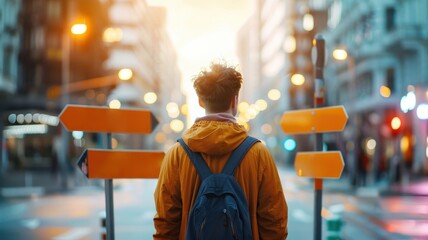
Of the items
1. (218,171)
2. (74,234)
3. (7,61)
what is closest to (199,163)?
(218,171)

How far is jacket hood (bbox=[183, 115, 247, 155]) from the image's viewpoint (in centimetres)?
385

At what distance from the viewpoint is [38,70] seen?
5575cm

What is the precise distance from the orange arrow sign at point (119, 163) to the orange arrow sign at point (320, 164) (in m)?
1.83

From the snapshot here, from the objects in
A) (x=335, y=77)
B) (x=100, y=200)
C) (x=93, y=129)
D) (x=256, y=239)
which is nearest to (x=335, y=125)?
(x=93, y=129)

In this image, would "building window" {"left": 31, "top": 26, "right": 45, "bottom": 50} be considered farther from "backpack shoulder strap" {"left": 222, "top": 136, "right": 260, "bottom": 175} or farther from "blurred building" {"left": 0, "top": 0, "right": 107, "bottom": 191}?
"backpack shoulder strap" {"left": 222, "top": 136, "right": 260, "bottom": 175}

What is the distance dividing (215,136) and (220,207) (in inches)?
17.7

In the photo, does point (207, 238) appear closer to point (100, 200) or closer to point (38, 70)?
point (100, 200)

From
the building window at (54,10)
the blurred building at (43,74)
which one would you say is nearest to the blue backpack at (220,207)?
the blurred building at (43,74)

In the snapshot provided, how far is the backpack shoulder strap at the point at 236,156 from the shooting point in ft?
12.7

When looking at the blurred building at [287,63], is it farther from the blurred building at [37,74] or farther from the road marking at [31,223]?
the road marking at [31,223]

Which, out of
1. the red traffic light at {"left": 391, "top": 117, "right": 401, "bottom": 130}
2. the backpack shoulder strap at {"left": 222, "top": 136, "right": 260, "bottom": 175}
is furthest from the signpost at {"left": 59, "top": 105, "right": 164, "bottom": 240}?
the red traffic light at {"left": 391, "top": 117, "right": 401, "bottom": 130}

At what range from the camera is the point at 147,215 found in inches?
754

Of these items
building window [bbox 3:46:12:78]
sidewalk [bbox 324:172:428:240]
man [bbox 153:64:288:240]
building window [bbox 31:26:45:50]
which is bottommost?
sidewalk [bbox 324:172:428:240]

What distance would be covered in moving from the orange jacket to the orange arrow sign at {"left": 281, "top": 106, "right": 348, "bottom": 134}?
3069 mm
